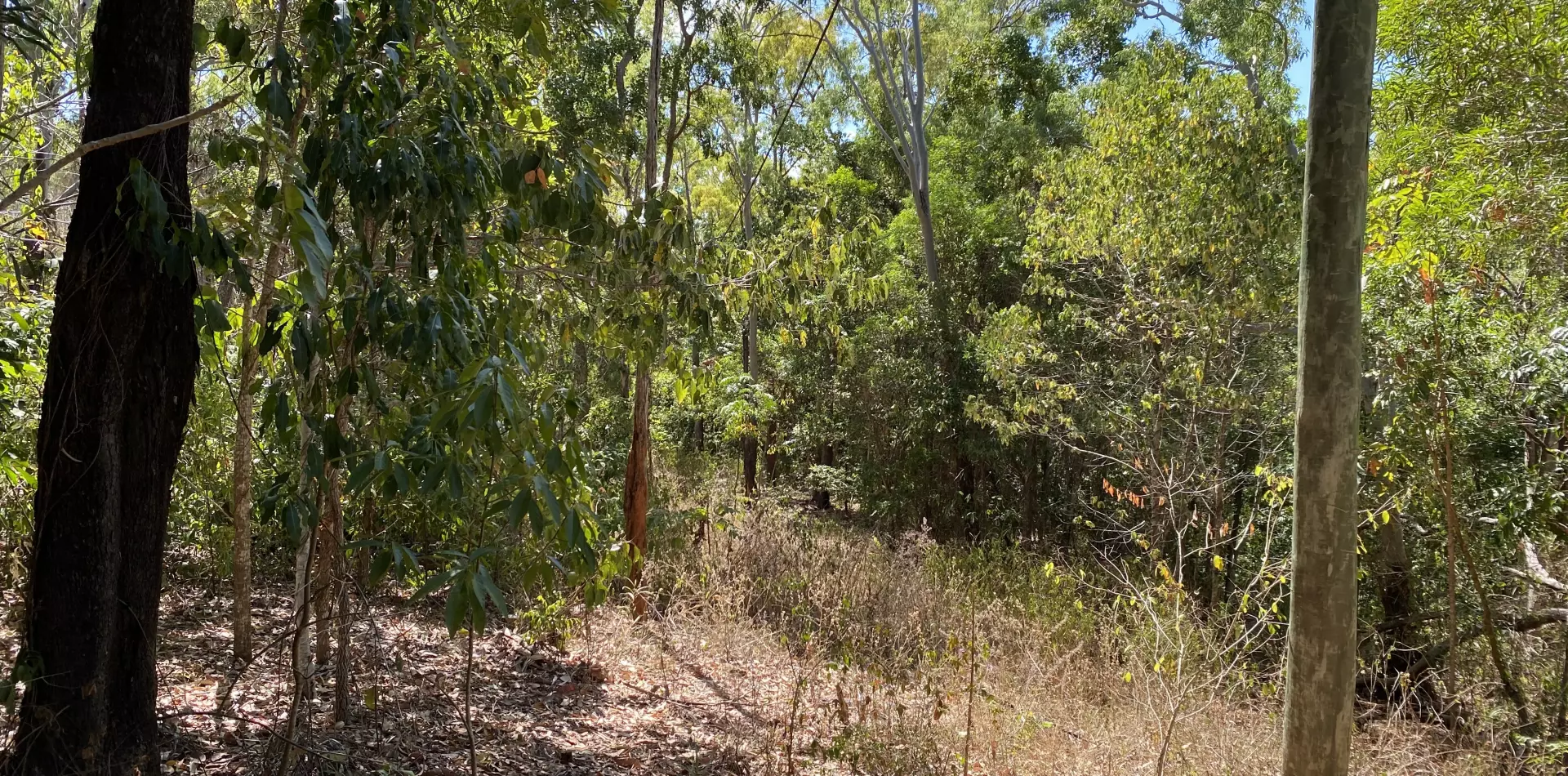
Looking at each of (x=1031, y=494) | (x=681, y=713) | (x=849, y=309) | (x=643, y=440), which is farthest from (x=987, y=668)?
(x=1031, y=494)

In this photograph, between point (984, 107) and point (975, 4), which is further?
point (975, 4)

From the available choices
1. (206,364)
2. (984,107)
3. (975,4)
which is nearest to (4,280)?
(206,364)

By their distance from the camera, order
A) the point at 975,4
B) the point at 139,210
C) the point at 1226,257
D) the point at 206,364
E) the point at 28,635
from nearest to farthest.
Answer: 1. the point at 139,210
2. the point at 28,635
3. the point at 206,364
4. the point at 1226,257
5. the point at 975,4

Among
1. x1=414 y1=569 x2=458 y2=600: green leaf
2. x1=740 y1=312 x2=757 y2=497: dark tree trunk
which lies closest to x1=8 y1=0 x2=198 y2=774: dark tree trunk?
x1=414 y1=569 x2=458 y2=600: green leaf

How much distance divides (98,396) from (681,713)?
3.74 meters

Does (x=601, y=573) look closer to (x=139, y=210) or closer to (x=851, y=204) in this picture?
(x=139, y=210)

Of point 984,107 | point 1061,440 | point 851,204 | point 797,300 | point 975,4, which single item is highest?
point 975,4

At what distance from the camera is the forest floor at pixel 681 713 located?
4.02 m

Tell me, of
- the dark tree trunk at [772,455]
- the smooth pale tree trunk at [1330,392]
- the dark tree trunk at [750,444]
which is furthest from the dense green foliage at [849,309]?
the dark tree trunk at [772,455]

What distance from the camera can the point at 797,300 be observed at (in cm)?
528

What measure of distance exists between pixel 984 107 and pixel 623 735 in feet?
43.5

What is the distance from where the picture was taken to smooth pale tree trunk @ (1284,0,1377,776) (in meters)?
2.80

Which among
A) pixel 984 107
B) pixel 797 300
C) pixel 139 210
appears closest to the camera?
pixel 139 210

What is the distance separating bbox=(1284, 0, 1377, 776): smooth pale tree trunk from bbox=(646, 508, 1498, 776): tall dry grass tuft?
829mm
